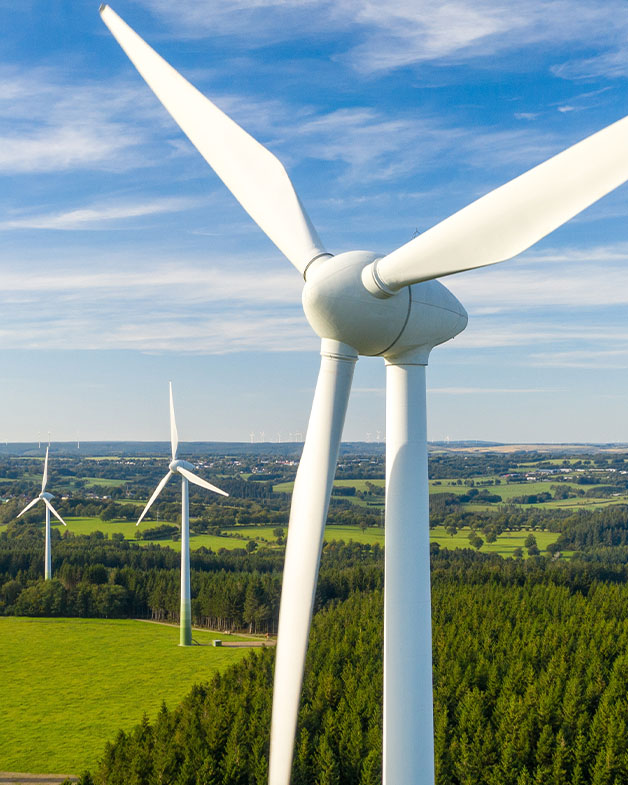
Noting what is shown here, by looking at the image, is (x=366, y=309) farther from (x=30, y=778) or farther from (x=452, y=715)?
(x=30, y=778)

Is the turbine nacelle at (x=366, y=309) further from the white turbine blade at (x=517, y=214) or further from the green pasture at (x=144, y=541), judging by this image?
the green pasture at (x=144, y=541)

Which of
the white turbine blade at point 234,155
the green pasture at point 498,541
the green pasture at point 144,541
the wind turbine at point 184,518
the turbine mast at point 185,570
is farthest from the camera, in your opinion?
the green pasture at point 498,541

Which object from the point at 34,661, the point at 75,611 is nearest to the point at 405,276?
the point at 34,661

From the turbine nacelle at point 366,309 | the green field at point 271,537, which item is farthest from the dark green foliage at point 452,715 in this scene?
the green field at point 271,537

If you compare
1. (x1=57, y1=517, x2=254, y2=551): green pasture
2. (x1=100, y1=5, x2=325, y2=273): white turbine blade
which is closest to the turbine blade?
(x1=100, y1=5, x2=325, y2=273): white turbine blade

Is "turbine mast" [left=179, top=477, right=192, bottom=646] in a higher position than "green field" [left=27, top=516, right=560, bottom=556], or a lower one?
higher

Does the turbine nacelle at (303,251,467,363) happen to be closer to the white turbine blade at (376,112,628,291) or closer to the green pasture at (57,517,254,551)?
the white turbine blade at (376,112,628,291)

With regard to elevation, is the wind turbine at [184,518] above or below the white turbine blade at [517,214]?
below

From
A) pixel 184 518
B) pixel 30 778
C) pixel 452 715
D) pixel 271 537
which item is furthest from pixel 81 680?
pixel 271 537
